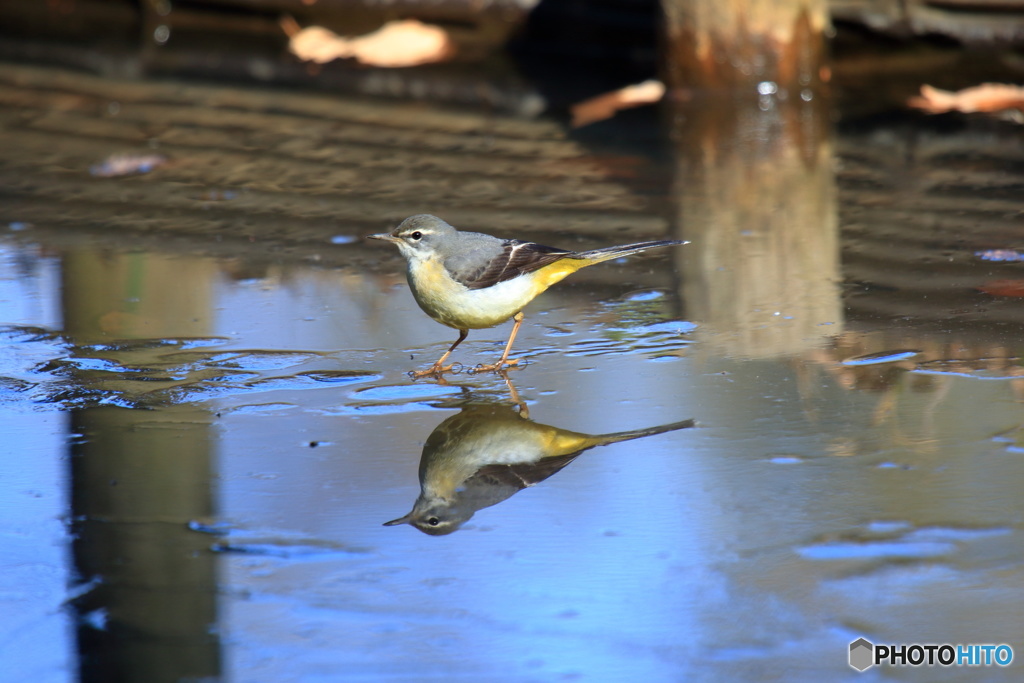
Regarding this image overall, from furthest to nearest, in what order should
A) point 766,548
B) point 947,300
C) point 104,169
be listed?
point 104,169 → point 947,300 → point 766,548

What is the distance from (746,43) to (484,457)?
5229 millimetres

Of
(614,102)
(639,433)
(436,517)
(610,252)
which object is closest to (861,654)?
(436,517)

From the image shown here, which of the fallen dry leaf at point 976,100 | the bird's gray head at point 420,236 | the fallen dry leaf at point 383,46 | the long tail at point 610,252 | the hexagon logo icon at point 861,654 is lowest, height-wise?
the hexagon logo icon at point 861,654

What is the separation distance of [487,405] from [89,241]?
8.52ft

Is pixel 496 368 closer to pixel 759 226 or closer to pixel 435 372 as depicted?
pixel 435 372

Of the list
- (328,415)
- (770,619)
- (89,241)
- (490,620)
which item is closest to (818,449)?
(770,619)

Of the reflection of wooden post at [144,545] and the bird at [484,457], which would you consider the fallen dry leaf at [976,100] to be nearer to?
the bird at [484,457]

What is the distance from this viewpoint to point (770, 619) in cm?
269

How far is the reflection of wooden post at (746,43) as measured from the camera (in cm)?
791

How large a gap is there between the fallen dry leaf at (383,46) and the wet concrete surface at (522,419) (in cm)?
251

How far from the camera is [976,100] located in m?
7.50

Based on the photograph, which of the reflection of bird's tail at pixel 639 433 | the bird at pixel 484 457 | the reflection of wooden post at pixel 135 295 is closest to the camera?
the bird at pixel 484 457

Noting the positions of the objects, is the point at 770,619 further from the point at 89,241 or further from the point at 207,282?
the point at 89,241

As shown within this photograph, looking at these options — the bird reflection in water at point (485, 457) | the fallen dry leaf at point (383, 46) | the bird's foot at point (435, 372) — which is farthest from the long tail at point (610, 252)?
the fallen dry leaf at point (383, 46)
